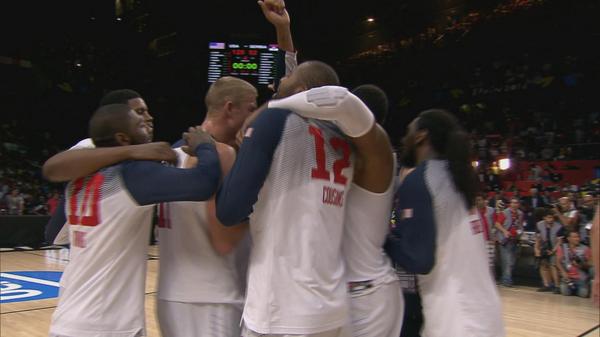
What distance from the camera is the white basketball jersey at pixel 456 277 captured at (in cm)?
174

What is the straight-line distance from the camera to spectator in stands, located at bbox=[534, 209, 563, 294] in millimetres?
7568

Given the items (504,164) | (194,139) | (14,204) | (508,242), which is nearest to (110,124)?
(194,139)

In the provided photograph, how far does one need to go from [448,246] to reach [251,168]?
2.49 ft

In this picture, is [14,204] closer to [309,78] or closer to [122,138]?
[122,138]

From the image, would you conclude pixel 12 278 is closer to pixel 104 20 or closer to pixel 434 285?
pixel 434 285

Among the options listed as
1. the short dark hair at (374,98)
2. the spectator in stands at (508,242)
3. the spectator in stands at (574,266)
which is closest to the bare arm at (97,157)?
the short dark hair at (374,98)

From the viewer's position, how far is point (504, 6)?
15.5 metres

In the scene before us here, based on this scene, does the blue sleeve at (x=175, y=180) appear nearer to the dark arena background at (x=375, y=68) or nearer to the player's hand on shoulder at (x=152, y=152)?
the player's hand on shoulder at (x=152, y=152)

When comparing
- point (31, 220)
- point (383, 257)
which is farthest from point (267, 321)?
point (31, 220)

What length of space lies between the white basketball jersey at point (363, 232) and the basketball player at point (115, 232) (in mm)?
463

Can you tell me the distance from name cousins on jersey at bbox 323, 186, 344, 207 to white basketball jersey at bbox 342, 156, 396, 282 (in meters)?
0.14

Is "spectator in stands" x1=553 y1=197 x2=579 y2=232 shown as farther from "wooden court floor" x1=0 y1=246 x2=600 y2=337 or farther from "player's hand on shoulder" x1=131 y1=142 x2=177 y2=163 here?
"player's hand on shoulder" x1=131 y1=142 x2=177 y2=163

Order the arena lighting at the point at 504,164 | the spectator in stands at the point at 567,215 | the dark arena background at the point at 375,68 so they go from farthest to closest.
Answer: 1. the arena lighting at the point at 504,164
2. the dark arena background at the point at 375,68
3. the spectator in stands at the point at 567,215

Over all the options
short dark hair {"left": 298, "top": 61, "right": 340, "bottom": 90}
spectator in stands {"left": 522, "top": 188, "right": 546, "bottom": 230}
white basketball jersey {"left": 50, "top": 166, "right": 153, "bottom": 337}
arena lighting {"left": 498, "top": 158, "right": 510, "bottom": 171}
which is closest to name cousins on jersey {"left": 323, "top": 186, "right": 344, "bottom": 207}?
short dark hair {"left": 298, "top": 61, "right": 340, "bottom": 90}
